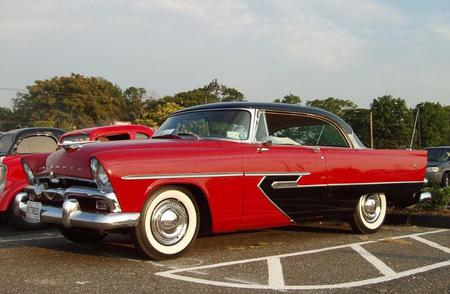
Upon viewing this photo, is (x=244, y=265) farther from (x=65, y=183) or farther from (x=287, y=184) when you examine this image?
(x=65, y=183)

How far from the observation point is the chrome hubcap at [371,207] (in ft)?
23.5

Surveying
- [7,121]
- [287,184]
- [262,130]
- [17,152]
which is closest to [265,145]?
[262,130]

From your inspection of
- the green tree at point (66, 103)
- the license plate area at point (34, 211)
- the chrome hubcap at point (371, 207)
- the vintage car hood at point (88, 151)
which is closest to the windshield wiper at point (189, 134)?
the vintage car hood at point (88, 151)

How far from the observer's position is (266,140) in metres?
5.92

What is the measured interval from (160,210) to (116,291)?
1211 mm

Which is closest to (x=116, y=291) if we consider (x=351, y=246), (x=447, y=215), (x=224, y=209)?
(x=224, y=209)

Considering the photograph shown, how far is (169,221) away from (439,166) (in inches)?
612

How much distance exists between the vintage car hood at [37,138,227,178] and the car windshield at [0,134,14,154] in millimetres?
3548

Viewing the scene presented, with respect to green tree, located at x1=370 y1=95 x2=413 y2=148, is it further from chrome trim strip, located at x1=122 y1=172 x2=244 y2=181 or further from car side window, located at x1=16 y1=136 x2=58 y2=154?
chrome trim strip, located at x1=122 y1=172 x2=244 y2=181

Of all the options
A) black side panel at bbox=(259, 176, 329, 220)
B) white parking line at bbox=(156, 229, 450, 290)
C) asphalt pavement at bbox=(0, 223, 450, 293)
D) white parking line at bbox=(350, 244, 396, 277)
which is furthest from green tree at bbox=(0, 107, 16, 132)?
white parking line at bbox=(156, 229, 450, 290)

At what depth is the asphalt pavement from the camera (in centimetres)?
427

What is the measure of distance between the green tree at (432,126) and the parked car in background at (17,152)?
73638 mm

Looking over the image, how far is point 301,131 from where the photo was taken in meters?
6.63

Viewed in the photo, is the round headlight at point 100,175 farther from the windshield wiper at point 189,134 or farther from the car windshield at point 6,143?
the car windshield at point 6,143
